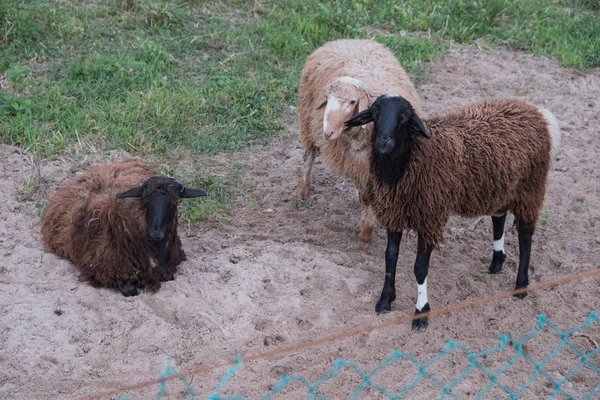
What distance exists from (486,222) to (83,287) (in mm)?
3818

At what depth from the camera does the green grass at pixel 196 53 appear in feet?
26.2

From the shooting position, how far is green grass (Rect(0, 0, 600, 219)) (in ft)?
26.2

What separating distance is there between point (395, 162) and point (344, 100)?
948 mm

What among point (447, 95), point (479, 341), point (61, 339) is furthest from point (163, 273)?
point (447, 95)

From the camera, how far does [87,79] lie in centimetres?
864

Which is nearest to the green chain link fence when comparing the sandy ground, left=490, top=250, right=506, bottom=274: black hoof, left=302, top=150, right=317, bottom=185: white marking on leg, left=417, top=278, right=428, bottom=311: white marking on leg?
the sandy ground

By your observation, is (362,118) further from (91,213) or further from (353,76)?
(91,213)

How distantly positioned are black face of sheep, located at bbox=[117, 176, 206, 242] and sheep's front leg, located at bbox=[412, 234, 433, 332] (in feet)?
6.36

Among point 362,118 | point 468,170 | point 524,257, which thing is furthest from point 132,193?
point 524,257

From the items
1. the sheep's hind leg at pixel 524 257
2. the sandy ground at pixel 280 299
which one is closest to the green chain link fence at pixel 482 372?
the sandy ground at pixel 280 299

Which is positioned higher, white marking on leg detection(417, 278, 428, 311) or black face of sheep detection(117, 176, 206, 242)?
black face of sheep detection(117, 176, 206, 242)

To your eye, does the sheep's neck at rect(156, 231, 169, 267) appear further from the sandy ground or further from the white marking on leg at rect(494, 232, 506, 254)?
the white marking on leg at rect(494, 232, 506, 254)

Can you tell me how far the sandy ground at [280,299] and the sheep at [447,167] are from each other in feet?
1.76

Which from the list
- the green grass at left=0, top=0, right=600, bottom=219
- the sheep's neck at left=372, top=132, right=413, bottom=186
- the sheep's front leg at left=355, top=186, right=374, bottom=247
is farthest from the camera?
the green grass at left=0, top=0, right=600, bottom=219
